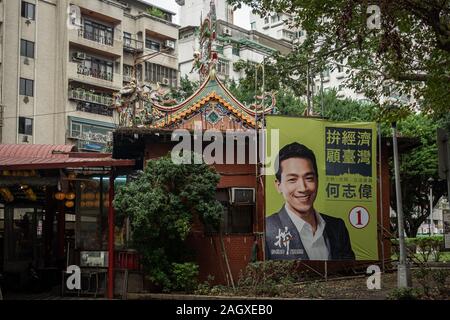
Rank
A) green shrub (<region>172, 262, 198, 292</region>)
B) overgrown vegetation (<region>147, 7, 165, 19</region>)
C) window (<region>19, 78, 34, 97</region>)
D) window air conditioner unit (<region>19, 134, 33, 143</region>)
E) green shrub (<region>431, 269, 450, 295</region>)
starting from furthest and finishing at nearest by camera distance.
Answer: overgrown vegetation (<region>147, 7, 165, 19</region>) → window (<region>19, 78, 34, 97</region>) → window air conditioner unit (<region>19, 134, 33, 143</region>) → green shrub (<region>172, 262, 198, 292</region>) → green shrub (<region>431, 269, 450, 295</region>)

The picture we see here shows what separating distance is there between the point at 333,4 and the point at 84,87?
117 ft

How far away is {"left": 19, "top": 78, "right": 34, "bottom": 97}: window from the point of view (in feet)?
142

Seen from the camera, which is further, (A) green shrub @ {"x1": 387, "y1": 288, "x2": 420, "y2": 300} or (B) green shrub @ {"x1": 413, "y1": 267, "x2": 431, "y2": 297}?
(B) green shrub @ {"x1": 413, "y1": 267, "x2": 431, "y2": 297}

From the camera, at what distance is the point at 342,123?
734 inches

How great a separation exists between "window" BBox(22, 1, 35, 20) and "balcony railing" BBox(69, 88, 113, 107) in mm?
6208

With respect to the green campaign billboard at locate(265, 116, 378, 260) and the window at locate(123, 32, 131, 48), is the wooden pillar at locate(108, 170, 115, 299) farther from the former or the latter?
the window at locate(123, 32, 131, 48)

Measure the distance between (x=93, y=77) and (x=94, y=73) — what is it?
2.46 ft

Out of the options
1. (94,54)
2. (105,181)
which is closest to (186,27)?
(94,54)

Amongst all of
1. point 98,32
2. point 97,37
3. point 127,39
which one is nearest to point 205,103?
point 97,37

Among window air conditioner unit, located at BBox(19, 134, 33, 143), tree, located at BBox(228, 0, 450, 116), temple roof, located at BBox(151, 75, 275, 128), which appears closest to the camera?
tree, located at BBox(228, 0, 450, 116)

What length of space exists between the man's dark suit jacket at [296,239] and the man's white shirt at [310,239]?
100 mm

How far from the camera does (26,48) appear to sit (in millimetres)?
43969

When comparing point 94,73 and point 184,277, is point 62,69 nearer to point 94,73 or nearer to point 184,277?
point 94,73

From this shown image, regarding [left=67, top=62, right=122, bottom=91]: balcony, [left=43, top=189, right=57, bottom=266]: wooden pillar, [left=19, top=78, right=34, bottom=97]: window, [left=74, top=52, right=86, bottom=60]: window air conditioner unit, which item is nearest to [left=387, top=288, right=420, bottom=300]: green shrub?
[left=43, top=189, right=57, bottom=266]: wooden pillar
